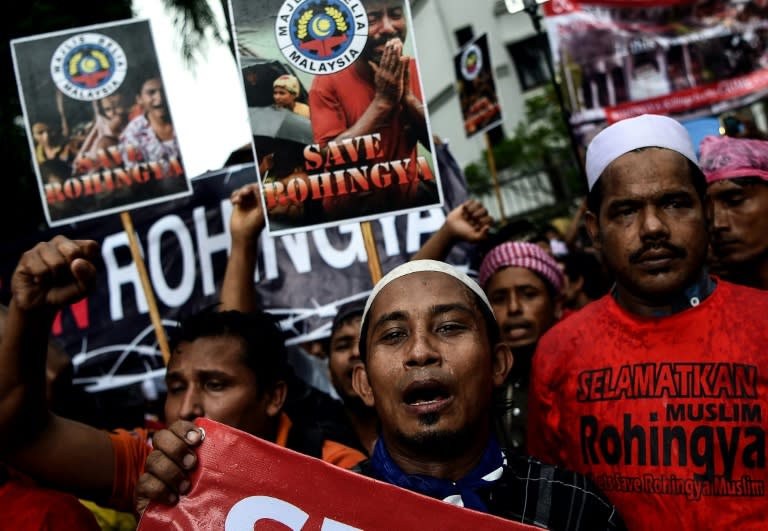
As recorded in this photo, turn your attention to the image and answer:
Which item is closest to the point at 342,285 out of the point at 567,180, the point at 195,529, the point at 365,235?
the point at 365,235

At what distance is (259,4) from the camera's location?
2.80 m

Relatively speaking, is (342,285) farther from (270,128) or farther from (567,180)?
(567,180)

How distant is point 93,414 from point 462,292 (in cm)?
190

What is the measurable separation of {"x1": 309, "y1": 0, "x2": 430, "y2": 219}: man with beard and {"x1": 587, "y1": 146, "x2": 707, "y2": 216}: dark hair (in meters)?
0.81

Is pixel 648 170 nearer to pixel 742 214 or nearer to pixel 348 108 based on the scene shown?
pixel 742 214

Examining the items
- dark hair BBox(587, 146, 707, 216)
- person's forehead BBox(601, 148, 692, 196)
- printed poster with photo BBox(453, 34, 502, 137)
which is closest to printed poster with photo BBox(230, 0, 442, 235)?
dark hair BBox(587, 146, 707, 216)

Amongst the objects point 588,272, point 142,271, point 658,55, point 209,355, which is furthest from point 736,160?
point 658,55

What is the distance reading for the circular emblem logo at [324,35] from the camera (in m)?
2.81

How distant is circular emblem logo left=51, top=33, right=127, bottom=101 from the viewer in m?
3.70

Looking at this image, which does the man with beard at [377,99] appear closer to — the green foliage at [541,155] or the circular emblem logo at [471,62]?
the circular emblem logo at [471,62]

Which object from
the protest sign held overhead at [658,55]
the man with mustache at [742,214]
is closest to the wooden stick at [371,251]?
the man with mustache at [742,214]

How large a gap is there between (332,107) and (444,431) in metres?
1.43

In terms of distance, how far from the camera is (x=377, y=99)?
9.29 ft

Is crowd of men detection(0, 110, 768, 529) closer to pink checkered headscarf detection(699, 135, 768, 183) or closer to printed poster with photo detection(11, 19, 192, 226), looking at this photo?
pink checkered headscarf detection(699, 135, 768, 183)
